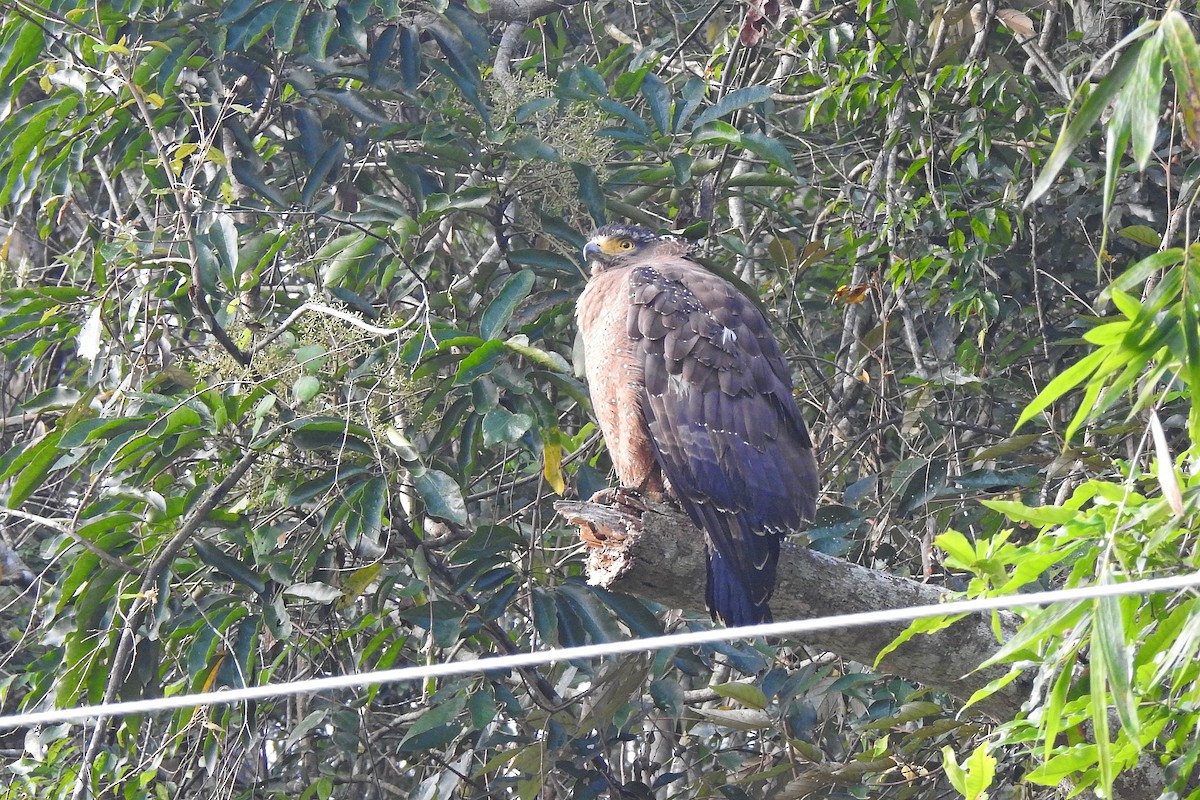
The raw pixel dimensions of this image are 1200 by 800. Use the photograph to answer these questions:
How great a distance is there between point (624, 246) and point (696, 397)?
2.33 feet

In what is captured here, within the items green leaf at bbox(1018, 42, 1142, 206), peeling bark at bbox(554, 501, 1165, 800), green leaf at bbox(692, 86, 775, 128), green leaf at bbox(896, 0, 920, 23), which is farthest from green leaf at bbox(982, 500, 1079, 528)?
green leaf at bbox(896, 0, 920, 23)

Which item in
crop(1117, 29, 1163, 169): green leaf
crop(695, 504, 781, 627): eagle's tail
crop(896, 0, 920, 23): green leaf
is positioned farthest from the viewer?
crop(896, 0, 920, 23): green leaf

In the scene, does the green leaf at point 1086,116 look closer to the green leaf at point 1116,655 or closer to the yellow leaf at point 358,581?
the green leaf at point 1116,655

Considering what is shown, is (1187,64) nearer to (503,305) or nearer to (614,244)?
(503,305)

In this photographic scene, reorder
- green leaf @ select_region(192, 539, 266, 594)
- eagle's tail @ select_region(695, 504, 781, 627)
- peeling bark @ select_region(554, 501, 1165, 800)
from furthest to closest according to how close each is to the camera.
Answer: green leaf @ select_region(192, 539, 266, 594) → eagle's tail @ select_region(695, 504, 781, 627) → peeling bark @ select_region(554, 501, 1165, 800)

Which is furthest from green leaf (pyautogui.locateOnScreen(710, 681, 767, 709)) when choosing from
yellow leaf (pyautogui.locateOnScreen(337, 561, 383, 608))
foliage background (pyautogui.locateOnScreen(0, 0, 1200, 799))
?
yellow leaf (pyautogui.locateOnScreen(337, 561, 383, 608))

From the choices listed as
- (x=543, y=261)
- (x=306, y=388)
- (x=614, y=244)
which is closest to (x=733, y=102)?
(x=614, y=244)

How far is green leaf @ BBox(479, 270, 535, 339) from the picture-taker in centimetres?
349

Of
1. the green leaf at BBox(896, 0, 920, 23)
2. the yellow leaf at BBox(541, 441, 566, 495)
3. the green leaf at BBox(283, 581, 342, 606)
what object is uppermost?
the green leaf at BBox(896, 0, 920, 23)

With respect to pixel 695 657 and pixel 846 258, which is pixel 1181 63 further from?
pixel 846 258

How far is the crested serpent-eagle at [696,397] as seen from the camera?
3.65 meters

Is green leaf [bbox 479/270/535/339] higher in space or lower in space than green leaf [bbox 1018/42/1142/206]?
lower

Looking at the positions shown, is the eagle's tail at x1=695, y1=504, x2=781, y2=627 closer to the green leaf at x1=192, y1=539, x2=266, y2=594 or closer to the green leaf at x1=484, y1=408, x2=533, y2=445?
the green leaf at x1=484, y1=408, x2=533, y2=445

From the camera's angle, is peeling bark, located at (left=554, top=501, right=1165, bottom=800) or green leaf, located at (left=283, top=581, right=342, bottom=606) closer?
peeling bark, located at (left=554, top=501, right=1165, bottom=800)
